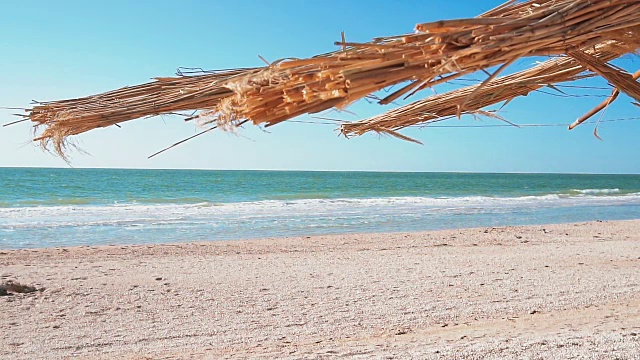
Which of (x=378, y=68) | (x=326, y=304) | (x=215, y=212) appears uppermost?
(x=378, y=68)

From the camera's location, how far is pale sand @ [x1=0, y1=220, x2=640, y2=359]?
4203 millimetres

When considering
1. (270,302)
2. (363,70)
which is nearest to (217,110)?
(363,70)

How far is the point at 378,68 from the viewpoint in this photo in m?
1.01

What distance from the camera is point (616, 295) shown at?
5.63 metres

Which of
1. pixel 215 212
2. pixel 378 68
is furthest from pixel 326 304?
pixel 215 212

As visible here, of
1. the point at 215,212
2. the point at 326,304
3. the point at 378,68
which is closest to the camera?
the point at 378,68

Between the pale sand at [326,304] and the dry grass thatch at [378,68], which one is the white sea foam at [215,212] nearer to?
the pale sand at [326,304]

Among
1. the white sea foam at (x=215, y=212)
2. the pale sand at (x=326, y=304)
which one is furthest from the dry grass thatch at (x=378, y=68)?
the white sea foam at (x=215, y=212)

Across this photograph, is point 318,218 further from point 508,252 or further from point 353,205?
point 508,252

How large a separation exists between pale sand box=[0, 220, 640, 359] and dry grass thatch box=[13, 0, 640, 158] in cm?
301

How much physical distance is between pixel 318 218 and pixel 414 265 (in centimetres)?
837

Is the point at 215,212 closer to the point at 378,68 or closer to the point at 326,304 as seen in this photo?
the point at 326,304

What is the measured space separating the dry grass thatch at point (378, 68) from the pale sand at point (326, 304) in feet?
9.87

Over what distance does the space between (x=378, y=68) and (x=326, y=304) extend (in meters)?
4.66
